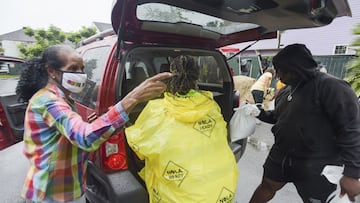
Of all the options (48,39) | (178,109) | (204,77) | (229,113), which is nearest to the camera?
(178,109)

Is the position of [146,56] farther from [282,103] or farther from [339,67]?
[339,67]

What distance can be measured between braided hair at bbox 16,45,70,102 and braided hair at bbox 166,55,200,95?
2.25ft

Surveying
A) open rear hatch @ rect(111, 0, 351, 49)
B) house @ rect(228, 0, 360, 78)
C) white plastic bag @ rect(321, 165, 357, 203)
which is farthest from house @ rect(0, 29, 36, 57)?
white plastic bag @ rect(321, 165, 357, 203)

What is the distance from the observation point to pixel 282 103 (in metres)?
2.05

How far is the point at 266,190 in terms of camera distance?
212 cm

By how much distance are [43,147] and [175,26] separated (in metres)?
1.48

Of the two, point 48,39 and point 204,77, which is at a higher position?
point 48,39

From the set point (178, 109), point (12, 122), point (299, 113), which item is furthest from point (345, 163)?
point (12, 122)

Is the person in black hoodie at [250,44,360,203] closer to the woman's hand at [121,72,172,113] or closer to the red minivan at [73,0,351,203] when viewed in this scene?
the red minivan at [73,0,351,203]

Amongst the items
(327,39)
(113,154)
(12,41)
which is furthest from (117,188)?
(12,41)

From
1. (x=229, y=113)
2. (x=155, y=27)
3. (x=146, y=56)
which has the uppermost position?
(x=155, y=27)

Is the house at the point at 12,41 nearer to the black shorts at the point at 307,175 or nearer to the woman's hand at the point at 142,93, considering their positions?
the woman's hand at the point at 142,93

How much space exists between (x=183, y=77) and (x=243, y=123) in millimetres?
641

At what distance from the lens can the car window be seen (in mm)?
2033
